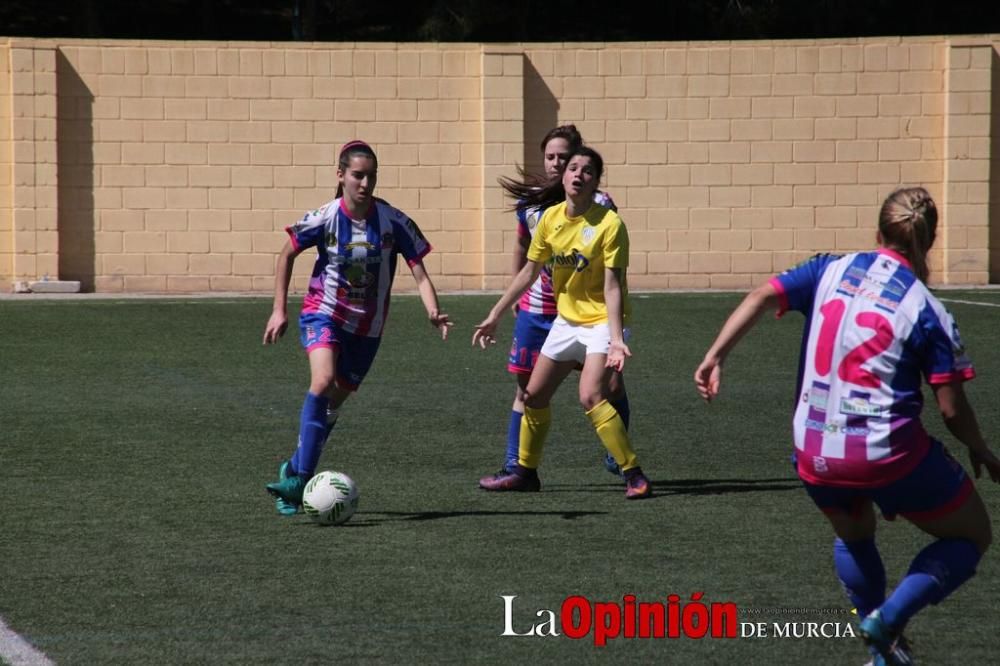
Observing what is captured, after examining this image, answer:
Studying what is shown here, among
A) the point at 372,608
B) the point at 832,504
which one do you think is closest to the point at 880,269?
the point at 832,504

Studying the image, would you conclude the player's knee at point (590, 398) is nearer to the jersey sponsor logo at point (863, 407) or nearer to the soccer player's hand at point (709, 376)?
the soccer player's hand at point (709, 376)

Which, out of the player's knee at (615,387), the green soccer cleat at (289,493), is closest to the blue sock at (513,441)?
the player's knee at (615,387)

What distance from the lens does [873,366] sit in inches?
179

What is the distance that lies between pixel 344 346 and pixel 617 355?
1318 mm

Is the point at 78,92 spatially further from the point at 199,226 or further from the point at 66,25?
the point at 66,25

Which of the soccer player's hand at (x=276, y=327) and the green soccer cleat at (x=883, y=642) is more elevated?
the soccer player's hand at (x=276, y=327)

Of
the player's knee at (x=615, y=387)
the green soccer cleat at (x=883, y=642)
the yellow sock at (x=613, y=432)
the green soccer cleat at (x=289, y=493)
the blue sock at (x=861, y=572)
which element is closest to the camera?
the green soccer cleat at (x=883, y=642)

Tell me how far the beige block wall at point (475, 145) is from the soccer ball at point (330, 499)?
13137 mm

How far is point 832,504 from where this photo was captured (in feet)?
15.6

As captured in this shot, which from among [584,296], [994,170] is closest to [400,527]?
[584,296]

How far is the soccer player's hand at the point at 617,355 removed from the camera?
7406 millimetres

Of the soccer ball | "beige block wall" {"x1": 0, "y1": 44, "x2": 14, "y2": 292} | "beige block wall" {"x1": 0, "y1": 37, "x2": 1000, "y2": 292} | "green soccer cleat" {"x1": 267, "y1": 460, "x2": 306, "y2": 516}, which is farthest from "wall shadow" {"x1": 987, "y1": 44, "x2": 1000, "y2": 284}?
the soccer ball

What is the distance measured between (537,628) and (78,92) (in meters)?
15.8

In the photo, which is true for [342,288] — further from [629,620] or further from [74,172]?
[74,172]
